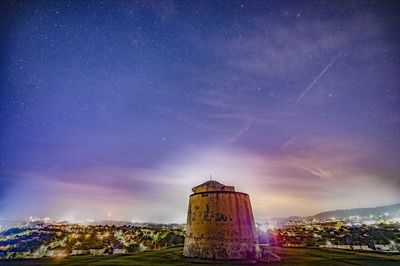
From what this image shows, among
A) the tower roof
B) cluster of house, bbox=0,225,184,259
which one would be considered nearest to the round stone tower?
the tower roof

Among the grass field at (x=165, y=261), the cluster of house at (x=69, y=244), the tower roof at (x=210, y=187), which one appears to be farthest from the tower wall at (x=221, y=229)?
the cluster of house at (x=69, y=244)

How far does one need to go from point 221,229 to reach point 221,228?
0.23 feet

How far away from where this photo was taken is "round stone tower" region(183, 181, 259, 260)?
54.5 feet

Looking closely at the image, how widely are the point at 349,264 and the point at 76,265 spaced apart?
17453mm

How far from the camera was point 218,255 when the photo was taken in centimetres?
1631

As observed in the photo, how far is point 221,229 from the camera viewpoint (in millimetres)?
17047

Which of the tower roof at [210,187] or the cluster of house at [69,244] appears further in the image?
the cluster of house at [69,244]

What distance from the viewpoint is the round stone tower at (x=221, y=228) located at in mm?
16625

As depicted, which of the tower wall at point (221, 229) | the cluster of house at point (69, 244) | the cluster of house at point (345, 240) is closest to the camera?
the tower wall at point (221, 229)

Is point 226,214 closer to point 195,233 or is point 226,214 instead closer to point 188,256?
point 195,233

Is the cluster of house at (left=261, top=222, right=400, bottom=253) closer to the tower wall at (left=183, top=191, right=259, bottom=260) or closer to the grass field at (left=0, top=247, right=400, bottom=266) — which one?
the grass field at (left=0, top=247, right=400, bottom=266)

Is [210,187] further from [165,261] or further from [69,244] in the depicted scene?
[69,244]

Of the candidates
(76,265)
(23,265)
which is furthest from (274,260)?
(23,265)

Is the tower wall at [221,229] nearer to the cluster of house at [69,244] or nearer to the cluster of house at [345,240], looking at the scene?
the cluster of house at [69,244]
